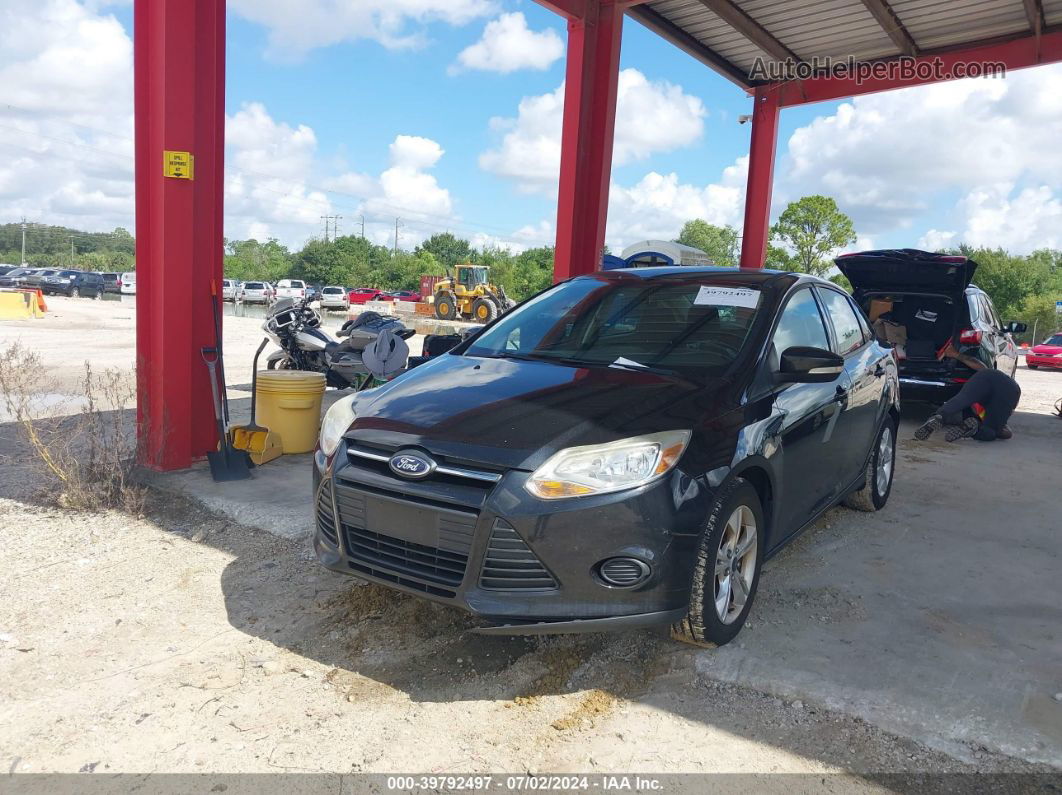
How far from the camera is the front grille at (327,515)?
3152 millimetres

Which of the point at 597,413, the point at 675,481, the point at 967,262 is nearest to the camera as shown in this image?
the point at 675,481

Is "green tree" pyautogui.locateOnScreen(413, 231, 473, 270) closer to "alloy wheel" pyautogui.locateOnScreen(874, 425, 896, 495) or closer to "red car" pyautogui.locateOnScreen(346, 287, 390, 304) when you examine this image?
"red car" pyautogui.locateOnScreen(346, 287, 390, 304)

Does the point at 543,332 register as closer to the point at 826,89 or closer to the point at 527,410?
the point at 527,410

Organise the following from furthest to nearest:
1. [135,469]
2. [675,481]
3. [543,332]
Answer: [135,469] < [543,332] < [675,481]

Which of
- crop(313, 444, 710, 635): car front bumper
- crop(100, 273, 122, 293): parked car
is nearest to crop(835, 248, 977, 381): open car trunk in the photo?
crop(313, 444, 710, 635): car front bumper

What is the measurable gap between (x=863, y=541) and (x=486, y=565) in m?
2.98

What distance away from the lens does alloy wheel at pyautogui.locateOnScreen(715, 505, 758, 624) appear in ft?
10.3

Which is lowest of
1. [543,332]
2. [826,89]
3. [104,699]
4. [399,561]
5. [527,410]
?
[104,699]

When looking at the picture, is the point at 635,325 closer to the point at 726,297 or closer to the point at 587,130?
the point at 726,297

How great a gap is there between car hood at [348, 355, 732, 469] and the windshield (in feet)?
0.78

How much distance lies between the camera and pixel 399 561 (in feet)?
9.73

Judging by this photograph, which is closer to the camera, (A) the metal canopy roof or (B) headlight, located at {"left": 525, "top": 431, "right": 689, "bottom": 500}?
(B) headlight, located at {"left": 525, "top": 431, "right": 689, "bottom": 500}

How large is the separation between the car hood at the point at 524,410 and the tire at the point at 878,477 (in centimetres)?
242

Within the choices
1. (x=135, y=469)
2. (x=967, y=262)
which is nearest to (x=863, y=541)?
(x=135, y=469)
